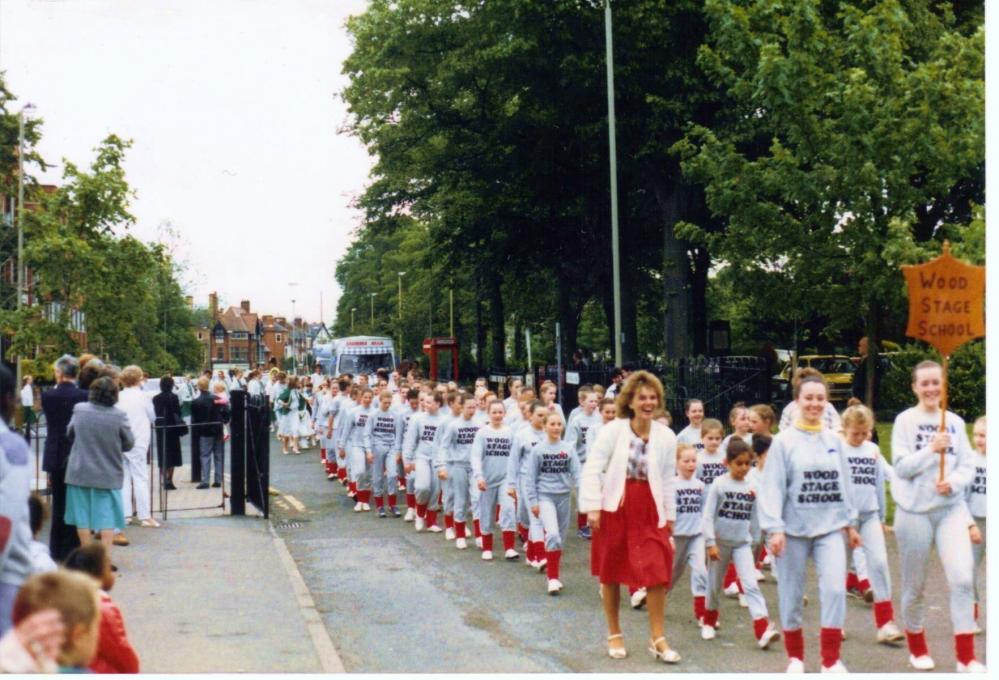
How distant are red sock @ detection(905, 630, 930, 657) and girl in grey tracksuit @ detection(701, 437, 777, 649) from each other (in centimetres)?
121

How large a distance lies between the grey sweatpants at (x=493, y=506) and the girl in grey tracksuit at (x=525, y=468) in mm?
446

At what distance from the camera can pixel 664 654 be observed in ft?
25.5

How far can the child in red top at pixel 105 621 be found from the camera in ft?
16.6

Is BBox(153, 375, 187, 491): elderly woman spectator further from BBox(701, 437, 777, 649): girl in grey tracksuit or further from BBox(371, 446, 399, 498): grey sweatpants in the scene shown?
BBox(701, 437, 777, 649): girl in grey tracksuit

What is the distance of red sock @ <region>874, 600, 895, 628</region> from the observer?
8133 millimetres

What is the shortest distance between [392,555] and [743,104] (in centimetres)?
1499

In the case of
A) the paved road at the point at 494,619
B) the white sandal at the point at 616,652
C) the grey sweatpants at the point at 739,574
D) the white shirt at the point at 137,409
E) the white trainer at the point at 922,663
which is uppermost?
the white shirt at the point at 137,409

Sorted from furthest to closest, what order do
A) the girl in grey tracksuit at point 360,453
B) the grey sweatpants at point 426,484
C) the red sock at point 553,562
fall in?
the girl in grey tracksuit at point 360,453, the grey sweatpants at point 426,484, the red sock at point 553,562

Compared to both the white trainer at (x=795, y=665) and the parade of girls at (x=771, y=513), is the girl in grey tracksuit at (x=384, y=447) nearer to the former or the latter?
the parade of girls at (x=771, y=513)

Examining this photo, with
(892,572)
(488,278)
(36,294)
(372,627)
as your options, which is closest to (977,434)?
(892,572)

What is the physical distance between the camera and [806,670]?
24.3 ft

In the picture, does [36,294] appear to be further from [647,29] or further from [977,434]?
[977,434]

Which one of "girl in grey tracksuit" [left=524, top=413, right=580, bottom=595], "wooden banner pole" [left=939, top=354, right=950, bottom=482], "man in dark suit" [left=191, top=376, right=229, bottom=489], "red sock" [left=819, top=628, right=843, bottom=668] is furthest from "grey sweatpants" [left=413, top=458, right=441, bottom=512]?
"wooden banner pole" [left=939, top=354, right=950, bottom=482]

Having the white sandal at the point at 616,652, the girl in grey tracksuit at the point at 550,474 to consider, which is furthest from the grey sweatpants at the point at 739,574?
the girl in grey tracksuit at the point at 550,474
